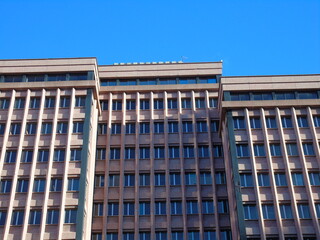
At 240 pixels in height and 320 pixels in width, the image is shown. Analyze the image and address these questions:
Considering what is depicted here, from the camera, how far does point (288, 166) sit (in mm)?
45938

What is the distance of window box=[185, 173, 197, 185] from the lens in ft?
164

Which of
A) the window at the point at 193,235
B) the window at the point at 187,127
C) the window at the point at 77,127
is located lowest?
the window at the point at 193,235

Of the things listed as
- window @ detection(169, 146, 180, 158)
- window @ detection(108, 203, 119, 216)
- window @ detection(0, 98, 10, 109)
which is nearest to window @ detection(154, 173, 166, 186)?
window @ detection(169, 146, 180, 158)

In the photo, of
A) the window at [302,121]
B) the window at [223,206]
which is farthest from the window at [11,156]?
the window at [302,121]

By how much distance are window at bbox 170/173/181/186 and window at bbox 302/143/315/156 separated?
48.2ft

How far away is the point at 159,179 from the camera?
1980 inches

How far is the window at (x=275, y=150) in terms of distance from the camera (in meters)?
47.2

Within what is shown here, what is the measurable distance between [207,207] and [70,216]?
1554 cm

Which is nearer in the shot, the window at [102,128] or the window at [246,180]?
the window at [246,180]

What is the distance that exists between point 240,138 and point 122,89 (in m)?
17.8

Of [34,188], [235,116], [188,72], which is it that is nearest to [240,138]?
[235,116]

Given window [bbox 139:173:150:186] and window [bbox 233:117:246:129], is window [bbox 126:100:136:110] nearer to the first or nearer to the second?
window [bbox 139:173:150:186]

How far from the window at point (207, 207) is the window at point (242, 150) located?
6556mm

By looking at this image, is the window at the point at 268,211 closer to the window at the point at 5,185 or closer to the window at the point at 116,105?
the window at the point at 116,105
